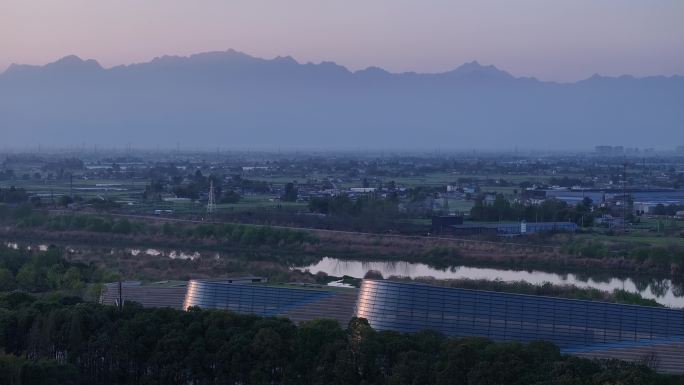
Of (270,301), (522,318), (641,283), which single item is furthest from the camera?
(641,283)

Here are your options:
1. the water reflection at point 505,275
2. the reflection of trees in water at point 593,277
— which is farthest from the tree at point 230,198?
the reflection of trees in water at point 593,277

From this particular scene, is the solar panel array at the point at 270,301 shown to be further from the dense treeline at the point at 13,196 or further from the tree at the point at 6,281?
the dense treeline at the point at 13,196

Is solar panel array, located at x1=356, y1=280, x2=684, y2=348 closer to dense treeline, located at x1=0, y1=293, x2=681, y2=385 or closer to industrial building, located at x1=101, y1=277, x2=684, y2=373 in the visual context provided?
industrial building, located at x1=101, y1=277, x2=684, y2=373

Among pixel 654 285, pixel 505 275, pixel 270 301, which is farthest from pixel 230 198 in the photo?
pixel 270 301

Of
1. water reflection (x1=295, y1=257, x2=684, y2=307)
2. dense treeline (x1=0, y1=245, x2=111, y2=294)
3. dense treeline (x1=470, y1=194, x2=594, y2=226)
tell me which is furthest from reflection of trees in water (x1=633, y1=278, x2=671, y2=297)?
dense treeline (x1=0, y1=245, x2=111, y2=294)

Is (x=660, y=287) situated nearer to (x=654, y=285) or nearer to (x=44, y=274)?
(x=654, y=285)
